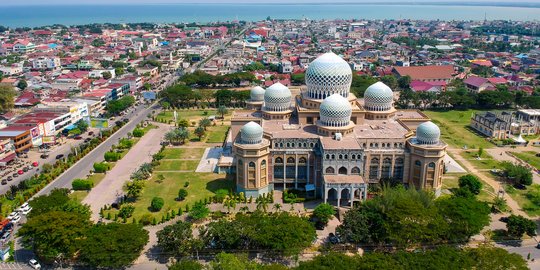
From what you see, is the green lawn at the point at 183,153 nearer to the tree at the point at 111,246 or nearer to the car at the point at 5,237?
the car at the point at 5,237

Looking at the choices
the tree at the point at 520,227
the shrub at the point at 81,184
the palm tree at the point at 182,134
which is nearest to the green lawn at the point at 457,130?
the tree at the point at 520,227

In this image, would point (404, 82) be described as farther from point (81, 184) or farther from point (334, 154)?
point (81, 184)

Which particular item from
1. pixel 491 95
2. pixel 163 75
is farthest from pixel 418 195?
pixel 163 75

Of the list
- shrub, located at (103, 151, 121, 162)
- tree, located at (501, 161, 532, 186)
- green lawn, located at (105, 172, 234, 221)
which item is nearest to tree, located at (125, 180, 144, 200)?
green lawn, located at (105, 172, 234, 221)

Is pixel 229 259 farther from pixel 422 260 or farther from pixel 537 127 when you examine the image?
pixel 537 127

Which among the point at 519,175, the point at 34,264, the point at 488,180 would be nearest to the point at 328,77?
the point at 488,180

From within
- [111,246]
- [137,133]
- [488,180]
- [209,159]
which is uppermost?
[137,133]
